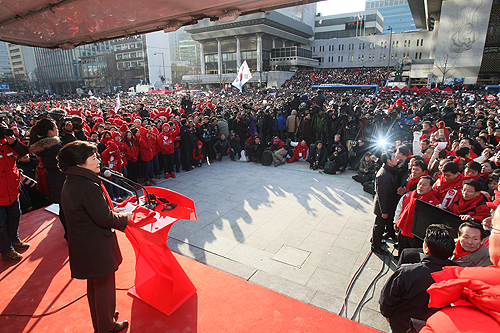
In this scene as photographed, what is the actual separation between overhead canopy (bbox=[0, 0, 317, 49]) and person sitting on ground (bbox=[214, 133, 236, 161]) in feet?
19.6

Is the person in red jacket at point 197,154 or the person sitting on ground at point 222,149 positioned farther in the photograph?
the person sitting on ground at point 222,149

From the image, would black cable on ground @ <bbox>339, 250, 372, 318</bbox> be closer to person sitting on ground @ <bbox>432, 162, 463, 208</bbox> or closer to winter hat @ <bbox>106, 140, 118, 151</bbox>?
person sitting on ground @ <bbox>432, 162, 463, 208</bbox>

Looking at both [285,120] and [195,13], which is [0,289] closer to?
[195,13]

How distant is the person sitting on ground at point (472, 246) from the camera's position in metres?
2.35

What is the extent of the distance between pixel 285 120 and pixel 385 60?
62624 millimetres

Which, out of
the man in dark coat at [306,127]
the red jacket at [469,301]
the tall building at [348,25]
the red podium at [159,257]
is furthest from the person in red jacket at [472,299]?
the tall building at [348,25]

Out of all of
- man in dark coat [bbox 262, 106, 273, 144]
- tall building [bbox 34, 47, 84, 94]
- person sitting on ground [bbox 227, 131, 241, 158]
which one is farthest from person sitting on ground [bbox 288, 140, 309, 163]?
tall building [bbox 34, 47, 84, 94]

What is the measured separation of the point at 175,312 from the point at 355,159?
7.59m

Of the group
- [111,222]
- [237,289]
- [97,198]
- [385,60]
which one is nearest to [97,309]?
[111,222]

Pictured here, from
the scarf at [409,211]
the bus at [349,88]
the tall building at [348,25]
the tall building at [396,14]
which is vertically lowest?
the scarf at [409,211]

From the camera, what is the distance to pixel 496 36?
3806 cm

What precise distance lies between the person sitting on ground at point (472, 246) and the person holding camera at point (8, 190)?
17.9ft

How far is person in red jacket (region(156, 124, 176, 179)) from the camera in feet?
27.1

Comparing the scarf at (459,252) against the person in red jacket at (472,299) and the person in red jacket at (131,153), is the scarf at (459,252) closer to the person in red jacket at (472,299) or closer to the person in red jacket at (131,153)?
the person in red jacket at (472,299)
